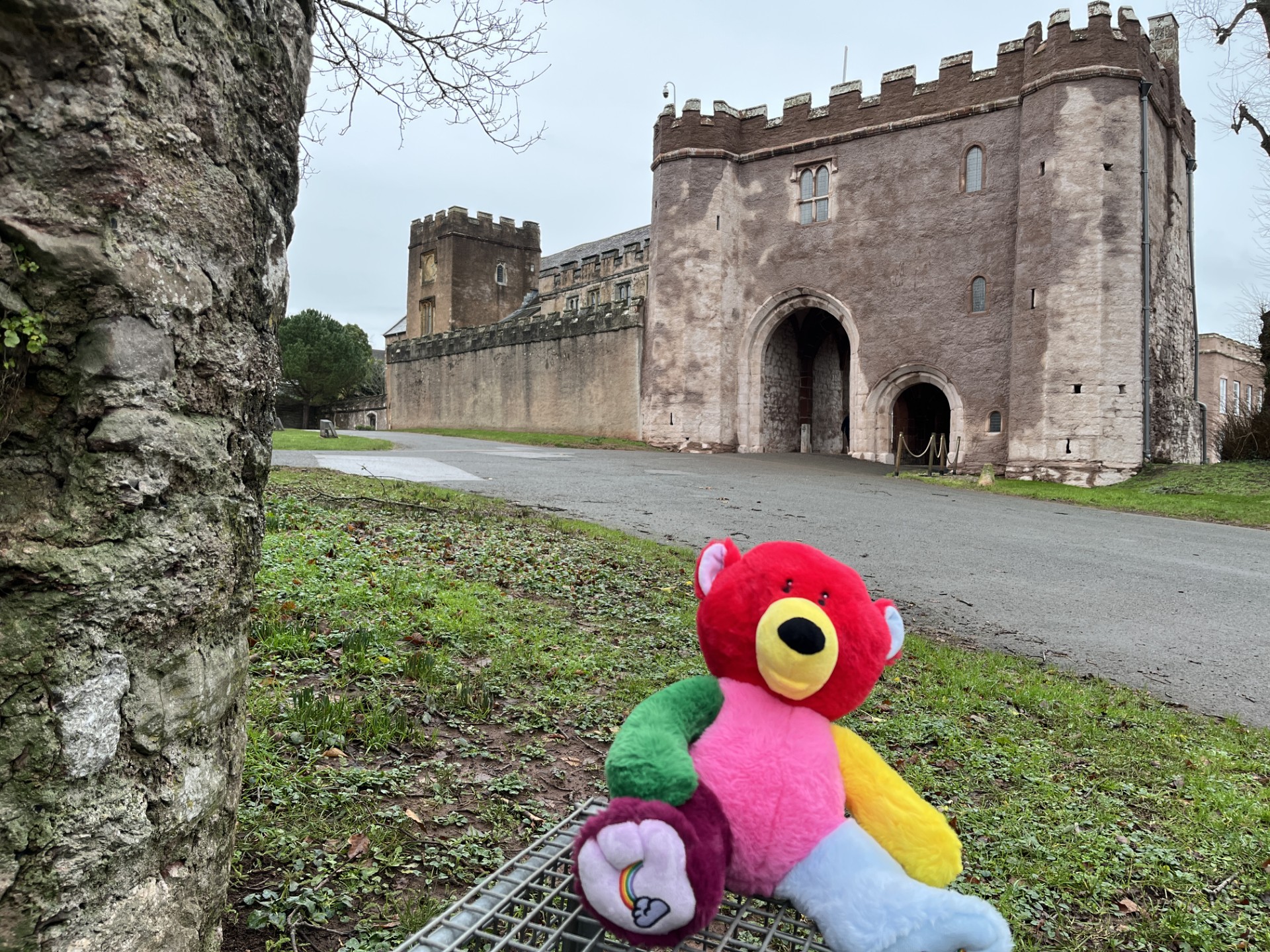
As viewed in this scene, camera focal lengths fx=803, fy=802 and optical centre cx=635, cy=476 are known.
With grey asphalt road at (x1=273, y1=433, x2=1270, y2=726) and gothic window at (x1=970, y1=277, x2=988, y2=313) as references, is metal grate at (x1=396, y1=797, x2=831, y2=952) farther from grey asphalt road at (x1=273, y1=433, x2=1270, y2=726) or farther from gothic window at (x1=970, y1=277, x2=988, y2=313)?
gothic window at (x1=970, y1=277, x2=988, y2=313)

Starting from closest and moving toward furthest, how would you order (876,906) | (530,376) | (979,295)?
(876,906), (979,295), (530,376)

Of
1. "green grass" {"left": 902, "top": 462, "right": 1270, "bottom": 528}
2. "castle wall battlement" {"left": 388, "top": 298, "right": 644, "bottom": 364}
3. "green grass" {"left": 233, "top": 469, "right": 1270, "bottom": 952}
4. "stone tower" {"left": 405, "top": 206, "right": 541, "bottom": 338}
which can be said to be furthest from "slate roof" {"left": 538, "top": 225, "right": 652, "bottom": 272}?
"green grass" {"left": 233, "top": 469, "right": 1270, "bottom": 952}

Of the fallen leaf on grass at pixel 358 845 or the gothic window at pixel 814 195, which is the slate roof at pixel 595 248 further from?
the fallen leaf on grass at pixel 358 845

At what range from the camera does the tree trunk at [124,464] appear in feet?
4.40

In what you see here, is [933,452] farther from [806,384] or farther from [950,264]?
[950,264]

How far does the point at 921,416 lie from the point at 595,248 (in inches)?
916

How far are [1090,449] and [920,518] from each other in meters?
9.98

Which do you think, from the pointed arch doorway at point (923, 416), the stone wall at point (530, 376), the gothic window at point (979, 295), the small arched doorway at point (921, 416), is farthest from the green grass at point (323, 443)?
the gothic window at point (979, 295)

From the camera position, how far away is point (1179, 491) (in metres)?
15.9

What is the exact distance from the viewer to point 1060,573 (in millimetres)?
7727

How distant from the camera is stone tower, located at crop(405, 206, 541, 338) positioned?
4288 centimetres

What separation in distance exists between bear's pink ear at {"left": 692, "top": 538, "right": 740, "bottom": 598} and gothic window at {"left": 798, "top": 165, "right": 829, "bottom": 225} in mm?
23385

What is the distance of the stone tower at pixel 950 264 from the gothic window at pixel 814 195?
58 mm

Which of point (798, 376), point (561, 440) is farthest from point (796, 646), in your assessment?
point (798, 376)
